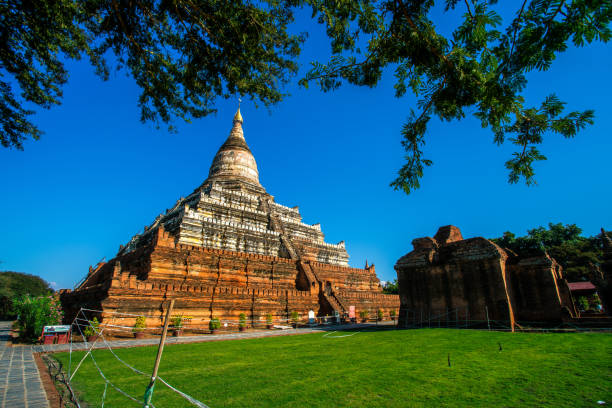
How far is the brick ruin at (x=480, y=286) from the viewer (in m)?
12.1

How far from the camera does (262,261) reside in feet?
78.7

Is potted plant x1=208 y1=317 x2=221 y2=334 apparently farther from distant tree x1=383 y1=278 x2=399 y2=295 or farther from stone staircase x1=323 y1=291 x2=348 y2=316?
distant tree x1=383 y1=278 x2=399 y2=295

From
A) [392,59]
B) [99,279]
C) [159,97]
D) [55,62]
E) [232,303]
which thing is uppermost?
[55,62]

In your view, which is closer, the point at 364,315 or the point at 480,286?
the point at 480,286

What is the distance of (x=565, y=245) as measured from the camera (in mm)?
41375

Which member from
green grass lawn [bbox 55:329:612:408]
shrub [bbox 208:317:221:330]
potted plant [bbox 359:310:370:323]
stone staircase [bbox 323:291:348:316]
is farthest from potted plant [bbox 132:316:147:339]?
potted plant [bbox 359:310:370:323]

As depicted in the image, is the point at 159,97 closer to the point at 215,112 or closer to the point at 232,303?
the point at 215,112

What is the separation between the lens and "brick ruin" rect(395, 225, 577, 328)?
12.1 m

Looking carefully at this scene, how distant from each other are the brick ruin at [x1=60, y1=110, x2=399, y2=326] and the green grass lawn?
377 inches

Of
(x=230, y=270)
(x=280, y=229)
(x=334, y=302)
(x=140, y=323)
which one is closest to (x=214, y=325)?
(x=140, y=323)

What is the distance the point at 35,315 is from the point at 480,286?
2062cm

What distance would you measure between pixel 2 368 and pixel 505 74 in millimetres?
13271

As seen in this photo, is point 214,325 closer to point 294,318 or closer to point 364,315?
point 294,318

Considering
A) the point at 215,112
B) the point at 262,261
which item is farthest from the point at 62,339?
the point at 215,112
